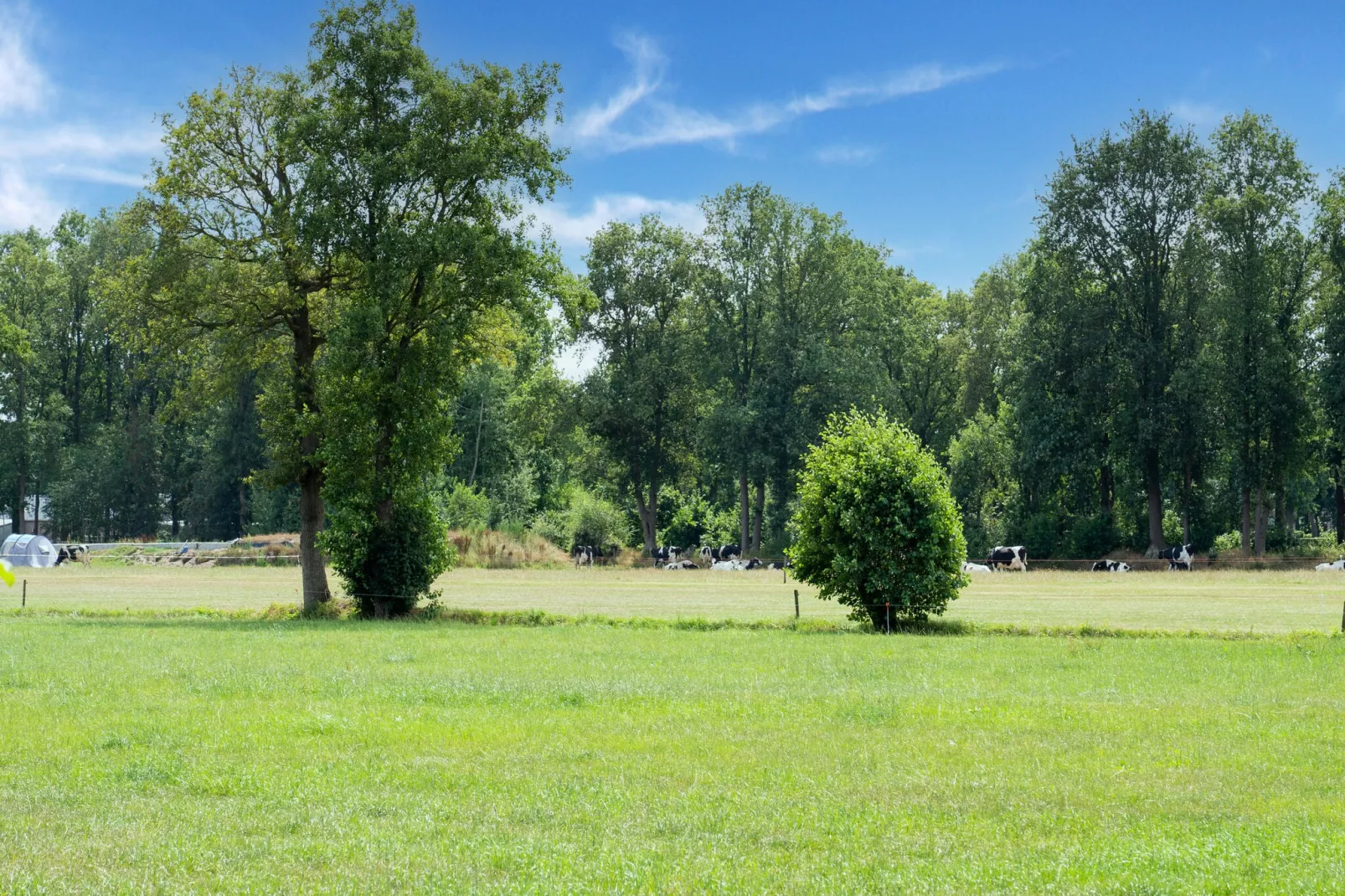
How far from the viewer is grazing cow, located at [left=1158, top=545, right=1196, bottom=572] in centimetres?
5897

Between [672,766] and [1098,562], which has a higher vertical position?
[672,766]

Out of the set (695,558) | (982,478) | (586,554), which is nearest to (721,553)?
(695,558)

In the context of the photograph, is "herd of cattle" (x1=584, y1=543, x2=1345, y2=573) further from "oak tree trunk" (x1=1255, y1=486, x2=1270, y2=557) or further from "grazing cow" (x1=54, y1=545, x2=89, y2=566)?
"grazing cow" (x1=54, y1=545, x2=89, y2=566)

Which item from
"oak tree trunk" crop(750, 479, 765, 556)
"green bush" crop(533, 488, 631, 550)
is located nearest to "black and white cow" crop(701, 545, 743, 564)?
"oak tree trunk" crop(750, 479, 765, 556)

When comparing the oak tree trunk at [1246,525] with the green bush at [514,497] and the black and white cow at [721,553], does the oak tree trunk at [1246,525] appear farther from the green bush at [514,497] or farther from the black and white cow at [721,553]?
the green bush at [514,497]

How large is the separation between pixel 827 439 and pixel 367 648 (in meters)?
13.1

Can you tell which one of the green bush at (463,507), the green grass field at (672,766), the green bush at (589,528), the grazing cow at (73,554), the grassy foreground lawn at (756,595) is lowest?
the grassy foreground lawn at (756,595)

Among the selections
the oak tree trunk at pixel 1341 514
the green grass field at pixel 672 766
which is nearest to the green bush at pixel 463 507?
the green grass field at pixel 672 766

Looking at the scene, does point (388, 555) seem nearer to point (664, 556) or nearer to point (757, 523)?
point (664, 556)

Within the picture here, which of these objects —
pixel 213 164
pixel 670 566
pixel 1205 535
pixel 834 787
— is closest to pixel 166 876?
pixel 834 787

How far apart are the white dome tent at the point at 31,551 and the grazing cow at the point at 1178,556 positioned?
204 feet

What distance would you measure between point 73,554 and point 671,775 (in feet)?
251

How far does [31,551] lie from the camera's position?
229ft

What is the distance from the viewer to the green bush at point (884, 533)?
28.1 m
